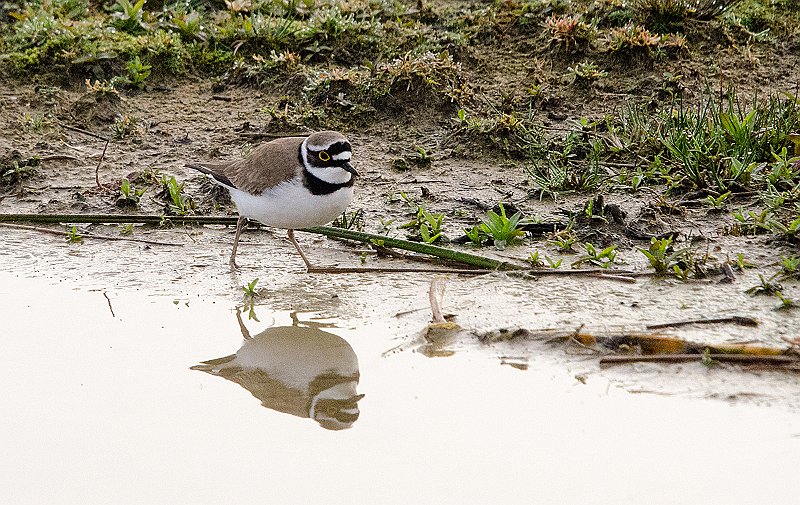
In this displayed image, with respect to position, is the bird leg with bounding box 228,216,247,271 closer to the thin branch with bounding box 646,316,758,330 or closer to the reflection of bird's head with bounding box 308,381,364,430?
the reflection of bird's head with bounding box 308,381,364,430

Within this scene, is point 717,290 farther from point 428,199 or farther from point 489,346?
point 428,199

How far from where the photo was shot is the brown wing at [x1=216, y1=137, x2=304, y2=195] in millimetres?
6719

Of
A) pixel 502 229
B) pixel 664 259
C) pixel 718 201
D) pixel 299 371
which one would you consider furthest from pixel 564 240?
pixel 299 371

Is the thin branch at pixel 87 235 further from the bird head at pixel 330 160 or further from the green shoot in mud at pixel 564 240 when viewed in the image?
the green shoot in mud at pixel 564 240

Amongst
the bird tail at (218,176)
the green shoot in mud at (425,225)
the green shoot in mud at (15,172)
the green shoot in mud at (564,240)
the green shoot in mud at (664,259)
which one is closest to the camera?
the green shoot in mud at (664,259)

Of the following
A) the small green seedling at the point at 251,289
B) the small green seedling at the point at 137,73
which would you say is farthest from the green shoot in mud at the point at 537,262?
the small green seedling at the point at 137,73

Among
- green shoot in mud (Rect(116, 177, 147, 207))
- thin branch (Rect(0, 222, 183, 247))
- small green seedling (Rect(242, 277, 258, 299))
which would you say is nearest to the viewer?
small green seedling (Rect(242, 277, 258, 299))

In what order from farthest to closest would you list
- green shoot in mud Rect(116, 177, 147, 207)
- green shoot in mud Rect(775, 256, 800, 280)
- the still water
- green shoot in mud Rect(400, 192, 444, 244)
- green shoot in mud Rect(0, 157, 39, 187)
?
green shoot in mud Rect(0, 157, 39, 187), green shoot in mud Rect(116, 177, 147, 207), green shoot in mud Rect(400, 192, 444, 244), green shoot in mud Rect(775, 256, 800, 280), the still water

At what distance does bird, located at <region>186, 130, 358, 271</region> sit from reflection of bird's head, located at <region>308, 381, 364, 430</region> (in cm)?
176

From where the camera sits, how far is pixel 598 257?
6.50m

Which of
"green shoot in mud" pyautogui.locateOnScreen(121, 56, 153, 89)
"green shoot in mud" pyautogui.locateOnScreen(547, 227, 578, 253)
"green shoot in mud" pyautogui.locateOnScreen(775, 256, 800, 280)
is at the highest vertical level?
"green shoot in mud" pyautogui.locateOnScreen(121, 56, 153, 89)

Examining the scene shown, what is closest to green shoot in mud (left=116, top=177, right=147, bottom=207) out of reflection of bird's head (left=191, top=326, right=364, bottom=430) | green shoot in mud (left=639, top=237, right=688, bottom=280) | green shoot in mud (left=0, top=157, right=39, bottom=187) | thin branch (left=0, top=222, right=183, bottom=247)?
thin branch (left=0, top=222, right=183, bottom=247)

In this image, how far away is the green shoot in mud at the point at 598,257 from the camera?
255 inches

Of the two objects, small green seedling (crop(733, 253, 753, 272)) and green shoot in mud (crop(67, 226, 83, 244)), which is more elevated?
green shoot in mud (crop(67, 226, 83, 244))
